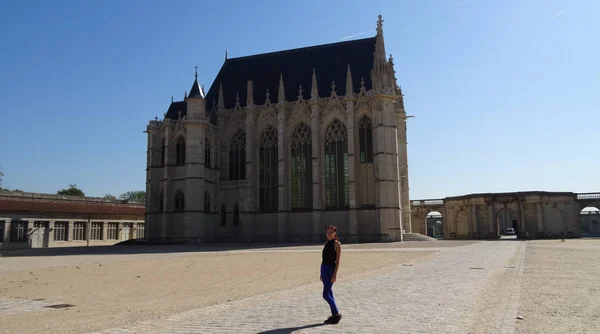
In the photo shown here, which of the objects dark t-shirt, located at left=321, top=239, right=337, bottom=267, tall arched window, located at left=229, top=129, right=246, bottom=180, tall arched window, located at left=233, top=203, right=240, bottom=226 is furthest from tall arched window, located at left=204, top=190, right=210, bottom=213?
dark t-shirt, located at left=321, top=239, right=337, bottom=267

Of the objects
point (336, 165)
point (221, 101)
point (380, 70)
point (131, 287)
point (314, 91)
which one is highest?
point (380, 70)

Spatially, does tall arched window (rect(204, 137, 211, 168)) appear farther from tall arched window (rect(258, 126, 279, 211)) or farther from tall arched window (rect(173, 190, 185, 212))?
tall arched window (rect(258, 126, 279, 211))

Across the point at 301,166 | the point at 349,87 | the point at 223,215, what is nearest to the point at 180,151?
the point at 223,215

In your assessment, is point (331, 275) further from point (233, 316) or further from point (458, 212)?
point (458, 212)

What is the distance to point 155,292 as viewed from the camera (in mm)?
12812

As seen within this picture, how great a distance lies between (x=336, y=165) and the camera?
45969 mm

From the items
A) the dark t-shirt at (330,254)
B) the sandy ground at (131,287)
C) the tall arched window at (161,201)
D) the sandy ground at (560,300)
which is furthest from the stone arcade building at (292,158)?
the dark t-shirt at (330,254)

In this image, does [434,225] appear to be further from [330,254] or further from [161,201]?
[330,254]

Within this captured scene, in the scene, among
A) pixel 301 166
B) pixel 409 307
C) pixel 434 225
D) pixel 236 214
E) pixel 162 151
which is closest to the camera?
pixel 409 307

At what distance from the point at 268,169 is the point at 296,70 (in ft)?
39.0

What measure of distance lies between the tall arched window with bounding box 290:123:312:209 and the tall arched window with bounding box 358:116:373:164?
17.1ft

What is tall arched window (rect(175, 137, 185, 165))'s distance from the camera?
1934 inches

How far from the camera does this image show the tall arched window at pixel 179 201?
47750 millimetres

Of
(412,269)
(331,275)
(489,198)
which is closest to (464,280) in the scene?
(412,269)
